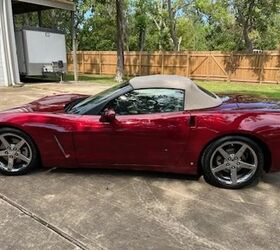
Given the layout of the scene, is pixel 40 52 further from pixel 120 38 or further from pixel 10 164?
pixel 10 164

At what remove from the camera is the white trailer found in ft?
51.1

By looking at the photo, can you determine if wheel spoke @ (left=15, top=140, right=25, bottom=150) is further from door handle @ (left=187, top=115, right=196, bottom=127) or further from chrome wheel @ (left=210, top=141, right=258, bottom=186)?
chrome wheel @ (left=210, top=141, right=258, bottom=186)

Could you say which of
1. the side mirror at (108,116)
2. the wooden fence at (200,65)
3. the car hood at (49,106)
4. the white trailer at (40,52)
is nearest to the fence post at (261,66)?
the wooden fence at (200,65)

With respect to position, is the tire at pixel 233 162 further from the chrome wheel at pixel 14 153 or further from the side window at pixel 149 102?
the chrome wheel at pixel 14 153

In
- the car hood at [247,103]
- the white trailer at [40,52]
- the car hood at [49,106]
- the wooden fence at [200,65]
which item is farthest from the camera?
the wooden fence at [200,65]

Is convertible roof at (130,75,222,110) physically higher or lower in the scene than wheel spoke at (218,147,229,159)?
higher

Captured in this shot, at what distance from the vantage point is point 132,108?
13.5 ft

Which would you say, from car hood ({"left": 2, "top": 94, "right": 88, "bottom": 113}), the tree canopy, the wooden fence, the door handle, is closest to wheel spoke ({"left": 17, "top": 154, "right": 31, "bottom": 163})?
car hood ({"left": 2, "top": 94, "right": 88, "bottom": 113})

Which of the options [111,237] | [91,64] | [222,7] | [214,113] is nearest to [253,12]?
[222,7]

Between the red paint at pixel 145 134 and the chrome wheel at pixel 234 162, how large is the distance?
171 mm

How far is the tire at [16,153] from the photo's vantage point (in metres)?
4.25

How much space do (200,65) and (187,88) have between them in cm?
1942

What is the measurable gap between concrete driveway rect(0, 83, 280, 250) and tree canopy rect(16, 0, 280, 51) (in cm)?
2202

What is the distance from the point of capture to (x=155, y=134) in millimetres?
3926
